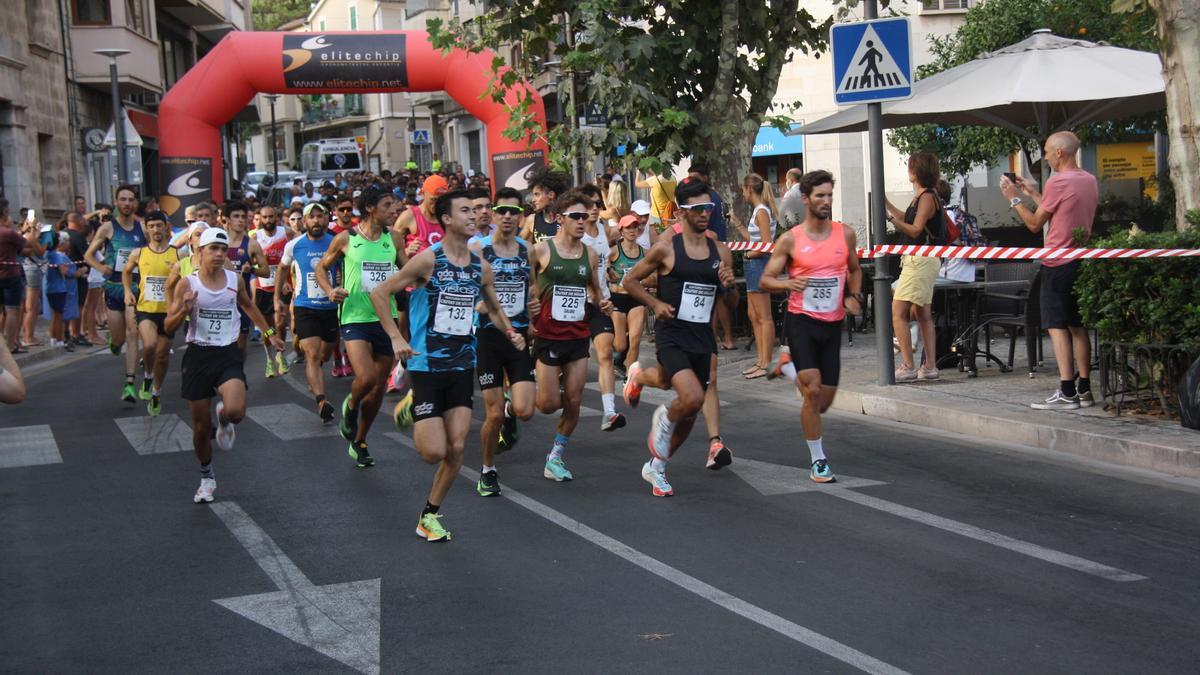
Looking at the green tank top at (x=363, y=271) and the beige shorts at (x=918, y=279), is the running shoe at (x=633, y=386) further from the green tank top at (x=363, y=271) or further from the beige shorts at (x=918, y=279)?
the beige shorts at (x=918, y=279)

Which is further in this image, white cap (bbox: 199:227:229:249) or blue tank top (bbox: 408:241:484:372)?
white cap (bbox: 199:227:229:249)

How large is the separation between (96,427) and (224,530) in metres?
5.23

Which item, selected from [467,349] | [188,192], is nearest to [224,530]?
[467,349]

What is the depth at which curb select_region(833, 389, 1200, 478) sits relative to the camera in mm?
8734

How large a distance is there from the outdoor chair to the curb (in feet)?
5.34

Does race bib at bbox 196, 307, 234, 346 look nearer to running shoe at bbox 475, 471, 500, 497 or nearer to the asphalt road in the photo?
the asphalt road

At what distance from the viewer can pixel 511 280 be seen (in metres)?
9.34

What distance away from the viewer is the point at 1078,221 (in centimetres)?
1080

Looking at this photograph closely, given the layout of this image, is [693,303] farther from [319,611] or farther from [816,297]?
[319,611]

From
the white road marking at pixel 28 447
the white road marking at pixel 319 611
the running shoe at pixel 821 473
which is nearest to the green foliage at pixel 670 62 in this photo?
the white road marking at pixel 28 447

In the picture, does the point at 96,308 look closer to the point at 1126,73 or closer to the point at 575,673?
the point at 1126,73

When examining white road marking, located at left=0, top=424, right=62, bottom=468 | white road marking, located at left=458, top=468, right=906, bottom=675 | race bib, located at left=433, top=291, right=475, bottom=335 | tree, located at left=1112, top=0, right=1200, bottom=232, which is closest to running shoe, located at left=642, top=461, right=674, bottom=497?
white road marking, located at left=458, top=468, right=906, bottom=675

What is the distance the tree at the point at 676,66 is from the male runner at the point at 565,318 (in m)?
6.51

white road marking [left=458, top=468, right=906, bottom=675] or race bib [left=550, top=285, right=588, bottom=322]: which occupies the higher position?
race bib [left=550, top=285, right=588, bottom=322]
